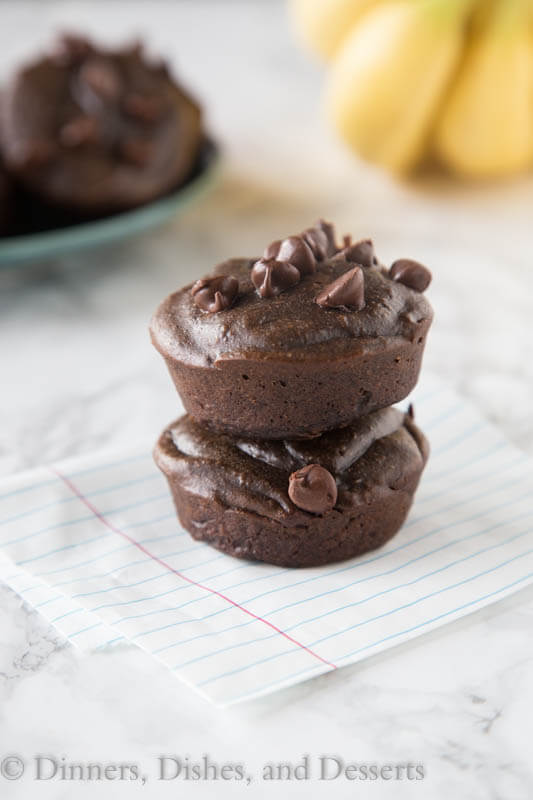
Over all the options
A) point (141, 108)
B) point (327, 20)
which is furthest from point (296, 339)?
point (327, 20)

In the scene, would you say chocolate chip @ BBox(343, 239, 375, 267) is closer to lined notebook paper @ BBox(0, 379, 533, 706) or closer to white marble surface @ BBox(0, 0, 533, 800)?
lined notebook paper @ BBox(0, 379, 533, 706)

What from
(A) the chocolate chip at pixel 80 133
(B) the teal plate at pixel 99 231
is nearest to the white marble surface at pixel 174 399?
(B) the teal plate at pixel 99 231

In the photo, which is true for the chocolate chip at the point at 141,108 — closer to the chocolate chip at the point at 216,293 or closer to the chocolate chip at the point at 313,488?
the chocolate chip at the point at 216,293

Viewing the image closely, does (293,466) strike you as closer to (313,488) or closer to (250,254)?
(313,488)

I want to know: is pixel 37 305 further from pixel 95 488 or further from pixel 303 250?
pixel 303 250

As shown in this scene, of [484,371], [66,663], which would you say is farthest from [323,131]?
[66,663]

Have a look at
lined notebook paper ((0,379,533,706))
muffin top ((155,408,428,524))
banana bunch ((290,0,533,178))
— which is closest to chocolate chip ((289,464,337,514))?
muffin top ((155,408,428,524))
